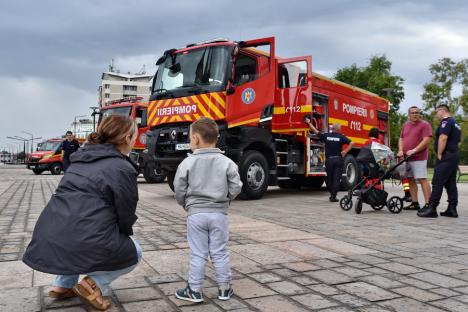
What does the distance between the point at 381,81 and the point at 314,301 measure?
164 ft

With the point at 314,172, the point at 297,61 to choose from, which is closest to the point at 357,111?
the point at 314,172

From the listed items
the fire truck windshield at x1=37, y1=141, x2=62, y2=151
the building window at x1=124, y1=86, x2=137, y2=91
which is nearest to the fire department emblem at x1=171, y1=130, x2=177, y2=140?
Answer: the fire truck windshield at x1=37, y1=141, x2=62, y2=151

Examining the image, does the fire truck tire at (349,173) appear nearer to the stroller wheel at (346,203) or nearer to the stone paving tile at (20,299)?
the stroller wheel at (346,203)

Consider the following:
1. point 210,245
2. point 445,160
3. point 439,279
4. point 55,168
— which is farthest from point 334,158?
point 55,168

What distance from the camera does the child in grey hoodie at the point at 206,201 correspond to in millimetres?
3189

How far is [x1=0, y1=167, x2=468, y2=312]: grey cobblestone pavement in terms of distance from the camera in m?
3.15

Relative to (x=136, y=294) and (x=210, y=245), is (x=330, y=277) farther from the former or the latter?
(x=136, y=294)

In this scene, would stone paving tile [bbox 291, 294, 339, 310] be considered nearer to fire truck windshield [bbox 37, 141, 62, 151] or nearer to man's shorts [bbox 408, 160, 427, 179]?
man's shorts [bbox 408, 160, 427, 179]

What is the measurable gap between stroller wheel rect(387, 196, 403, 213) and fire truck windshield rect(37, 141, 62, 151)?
22.5 meters

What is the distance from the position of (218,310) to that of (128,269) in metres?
0.64

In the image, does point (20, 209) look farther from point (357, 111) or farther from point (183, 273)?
point (357, 111)

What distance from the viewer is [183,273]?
3893 millimetres

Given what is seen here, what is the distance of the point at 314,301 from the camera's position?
10.4ft

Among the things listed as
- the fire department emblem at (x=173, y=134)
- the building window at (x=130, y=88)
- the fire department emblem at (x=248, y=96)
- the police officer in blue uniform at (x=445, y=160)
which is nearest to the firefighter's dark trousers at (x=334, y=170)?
the fire department emblem at (x=248, y=96)
